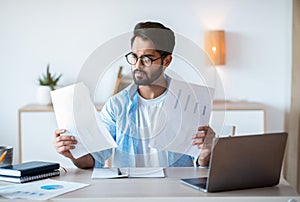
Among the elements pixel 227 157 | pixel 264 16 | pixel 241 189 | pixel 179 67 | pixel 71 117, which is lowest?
pixel 241 189

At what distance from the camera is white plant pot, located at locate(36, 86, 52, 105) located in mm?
4067

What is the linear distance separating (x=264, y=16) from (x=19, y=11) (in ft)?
6.23

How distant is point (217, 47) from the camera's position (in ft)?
13.5

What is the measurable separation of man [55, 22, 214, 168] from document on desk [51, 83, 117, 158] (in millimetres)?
90

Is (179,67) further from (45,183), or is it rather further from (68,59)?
(68,59)

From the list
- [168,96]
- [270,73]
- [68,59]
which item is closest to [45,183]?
[168,96]

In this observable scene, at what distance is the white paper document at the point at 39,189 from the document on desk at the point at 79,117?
201mm

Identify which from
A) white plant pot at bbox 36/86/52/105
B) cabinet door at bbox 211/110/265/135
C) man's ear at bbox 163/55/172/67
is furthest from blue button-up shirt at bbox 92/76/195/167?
white plant pot at bbox 36/86/52/105

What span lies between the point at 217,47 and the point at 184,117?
2088 millimetres

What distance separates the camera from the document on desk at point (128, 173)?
78.1 inches

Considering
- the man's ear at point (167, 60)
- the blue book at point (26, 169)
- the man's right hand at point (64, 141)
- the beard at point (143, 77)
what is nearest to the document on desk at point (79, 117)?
the man's right hand at point (64, 141)

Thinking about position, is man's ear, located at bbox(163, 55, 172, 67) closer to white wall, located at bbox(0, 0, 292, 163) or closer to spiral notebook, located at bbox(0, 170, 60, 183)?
spiral notebook, located at bbox(0, 170, 60, 183)

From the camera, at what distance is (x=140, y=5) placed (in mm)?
4207

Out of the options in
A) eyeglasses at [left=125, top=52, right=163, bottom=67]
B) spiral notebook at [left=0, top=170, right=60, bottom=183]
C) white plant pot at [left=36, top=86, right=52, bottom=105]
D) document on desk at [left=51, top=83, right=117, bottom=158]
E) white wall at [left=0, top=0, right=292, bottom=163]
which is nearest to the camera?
spiral notebook at [left=0, top=170, right=60, bottom=183]
